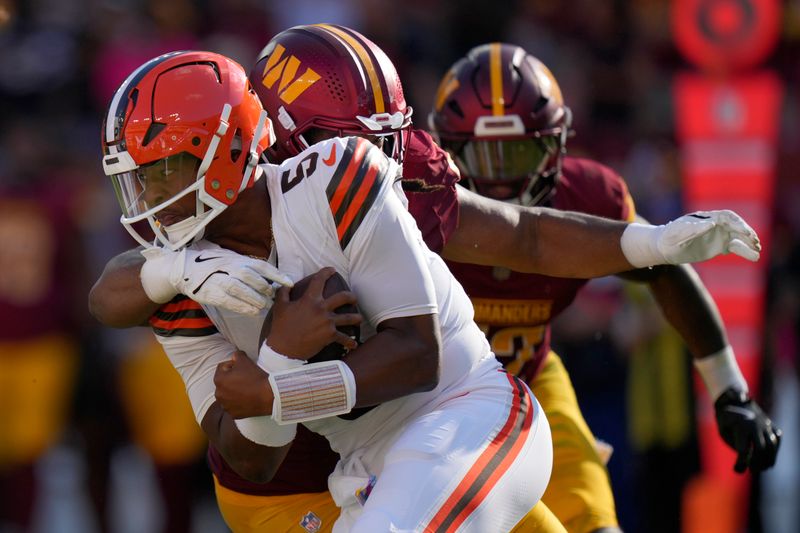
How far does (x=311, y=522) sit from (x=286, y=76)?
122 cm

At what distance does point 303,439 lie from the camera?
3.79m

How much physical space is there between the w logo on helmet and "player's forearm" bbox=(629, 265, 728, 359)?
51.4 inches

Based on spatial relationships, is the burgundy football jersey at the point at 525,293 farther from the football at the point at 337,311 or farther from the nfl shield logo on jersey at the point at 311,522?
the football at the point at 337,311

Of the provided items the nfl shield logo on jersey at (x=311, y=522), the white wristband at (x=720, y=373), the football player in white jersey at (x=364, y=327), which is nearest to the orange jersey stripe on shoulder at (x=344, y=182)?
the football player in white jersey at (x=364, y=327)

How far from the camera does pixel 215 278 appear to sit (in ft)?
10.5

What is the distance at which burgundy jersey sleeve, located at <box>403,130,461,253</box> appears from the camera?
3832 millimetres

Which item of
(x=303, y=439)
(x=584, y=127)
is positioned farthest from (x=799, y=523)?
(x=303, y=439)

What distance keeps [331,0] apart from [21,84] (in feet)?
6.67

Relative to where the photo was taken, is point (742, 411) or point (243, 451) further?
point (742, 411)

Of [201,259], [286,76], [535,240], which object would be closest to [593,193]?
[535,240]

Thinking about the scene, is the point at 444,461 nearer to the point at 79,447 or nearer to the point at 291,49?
the point at 291,49

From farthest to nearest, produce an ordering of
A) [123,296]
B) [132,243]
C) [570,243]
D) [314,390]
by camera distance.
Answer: [132,243] → [570,243] → [123,296] → [314,390]

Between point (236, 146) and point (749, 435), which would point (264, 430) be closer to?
point (236, 146)

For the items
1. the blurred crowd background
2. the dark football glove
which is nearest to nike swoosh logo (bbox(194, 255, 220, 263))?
the dark football glove
